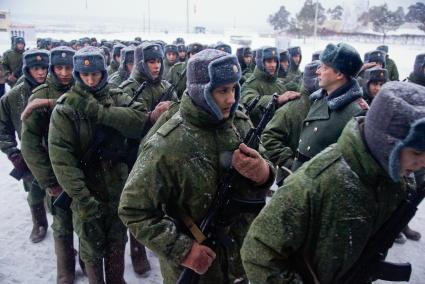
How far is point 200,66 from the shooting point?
246 cm

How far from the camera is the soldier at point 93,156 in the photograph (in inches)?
134

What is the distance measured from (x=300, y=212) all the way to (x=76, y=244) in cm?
423

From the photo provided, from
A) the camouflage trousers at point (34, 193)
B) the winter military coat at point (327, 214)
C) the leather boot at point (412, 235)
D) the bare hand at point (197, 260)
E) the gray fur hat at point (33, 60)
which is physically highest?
the gray fur hat at point (33, 60)

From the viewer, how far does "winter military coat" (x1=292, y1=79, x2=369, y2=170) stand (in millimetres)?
3118

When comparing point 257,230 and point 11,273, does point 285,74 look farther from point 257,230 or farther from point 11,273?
point 257,230

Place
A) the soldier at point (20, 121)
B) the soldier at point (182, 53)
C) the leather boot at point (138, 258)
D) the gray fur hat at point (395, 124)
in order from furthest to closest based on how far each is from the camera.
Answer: the soldier at point (182, 53) → the soldier at point (20, 121) → the leather boot at point (138, 258) → the gray fur hat at point (395, 124)

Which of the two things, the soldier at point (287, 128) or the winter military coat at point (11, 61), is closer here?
the soldier at point (287, 128)

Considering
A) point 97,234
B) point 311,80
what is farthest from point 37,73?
point 311,80

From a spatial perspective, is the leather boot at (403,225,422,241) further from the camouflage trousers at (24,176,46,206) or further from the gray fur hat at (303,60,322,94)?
the camouflage trousers at (24,176,46,206)

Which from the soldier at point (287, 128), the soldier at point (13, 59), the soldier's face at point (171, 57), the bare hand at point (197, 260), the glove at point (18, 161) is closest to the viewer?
the bare hand at point (197, 260)

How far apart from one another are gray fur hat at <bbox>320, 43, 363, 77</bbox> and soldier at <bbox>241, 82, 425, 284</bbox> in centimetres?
157

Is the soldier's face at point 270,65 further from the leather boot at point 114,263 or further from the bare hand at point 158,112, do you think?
the leather boot at point 114,263

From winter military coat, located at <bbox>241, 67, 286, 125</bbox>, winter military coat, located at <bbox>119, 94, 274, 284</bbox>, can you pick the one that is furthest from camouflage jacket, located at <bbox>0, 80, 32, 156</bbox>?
winter military coat, located at <bbox>119, 94, 274, 284</bbox>

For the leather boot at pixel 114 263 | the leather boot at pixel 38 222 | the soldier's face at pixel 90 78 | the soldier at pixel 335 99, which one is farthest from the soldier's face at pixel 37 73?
the soldier at pixel 335 99
